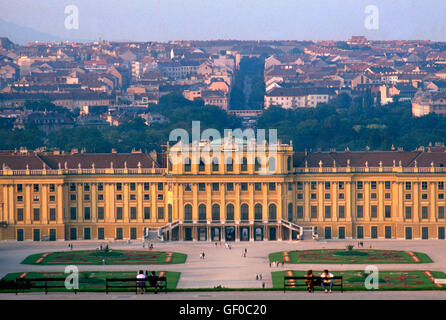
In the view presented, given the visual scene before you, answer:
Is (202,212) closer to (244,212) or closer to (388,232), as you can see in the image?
(244,212)

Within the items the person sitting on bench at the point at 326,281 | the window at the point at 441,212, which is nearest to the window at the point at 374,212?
the window at the point at 441,212

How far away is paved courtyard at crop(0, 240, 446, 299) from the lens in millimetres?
98375

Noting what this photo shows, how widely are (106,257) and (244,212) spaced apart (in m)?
17.8

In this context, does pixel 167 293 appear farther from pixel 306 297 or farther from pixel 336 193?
pixel 336 193

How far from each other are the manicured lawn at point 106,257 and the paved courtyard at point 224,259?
1.25 meters

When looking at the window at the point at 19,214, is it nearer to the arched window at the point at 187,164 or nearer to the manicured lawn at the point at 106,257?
the manicured lawn at the point at 106,257

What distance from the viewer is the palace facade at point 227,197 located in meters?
123

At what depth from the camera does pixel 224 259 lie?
109m

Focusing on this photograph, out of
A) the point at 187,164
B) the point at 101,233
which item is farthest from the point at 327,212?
the point at 101,233

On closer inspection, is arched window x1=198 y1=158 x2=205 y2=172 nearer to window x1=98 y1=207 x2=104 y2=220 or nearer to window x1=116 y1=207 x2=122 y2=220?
window x1=116 y1=207 x2=122 y2=220

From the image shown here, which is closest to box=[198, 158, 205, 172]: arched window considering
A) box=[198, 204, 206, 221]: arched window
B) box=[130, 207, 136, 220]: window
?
box=[198, 204, 206, 221]: arched window

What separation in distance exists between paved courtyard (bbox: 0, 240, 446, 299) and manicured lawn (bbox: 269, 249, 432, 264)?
1.22 metres
